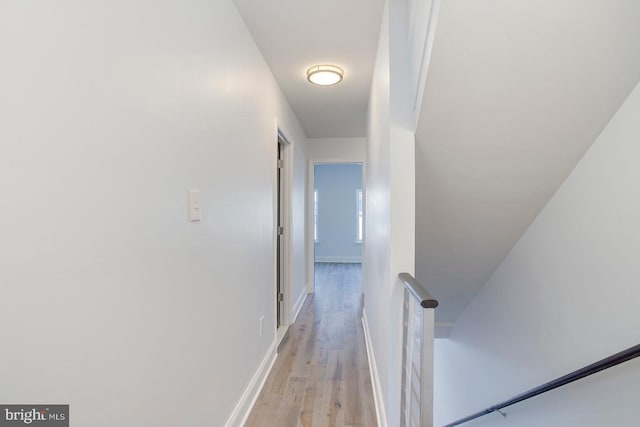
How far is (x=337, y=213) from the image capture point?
8.21 m

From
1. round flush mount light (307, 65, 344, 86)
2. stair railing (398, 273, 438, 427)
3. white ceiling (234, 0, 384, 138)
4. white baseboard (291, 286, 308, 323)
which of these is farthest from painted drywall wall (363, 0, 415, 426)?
white baseboard (291, 286, 308, 323)

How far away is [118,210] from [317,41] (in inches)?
74.5

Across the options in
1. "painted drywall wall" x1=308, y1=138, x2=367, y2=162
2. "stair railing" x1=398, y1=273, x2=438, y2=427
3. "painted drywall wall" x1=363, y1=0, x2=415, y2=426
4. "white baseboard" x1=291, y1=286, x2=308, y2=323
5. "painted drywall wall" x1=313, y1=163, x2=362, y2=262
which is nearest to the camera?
"stair railing" x1=398, y1=273, x2=438, y2=427

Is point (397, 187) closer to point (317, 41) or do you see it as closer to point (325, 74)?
point (317, 41)

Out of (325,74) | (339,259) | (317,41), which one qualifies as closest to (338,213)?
A: (339,259)

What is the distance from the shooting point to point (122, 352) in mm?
951

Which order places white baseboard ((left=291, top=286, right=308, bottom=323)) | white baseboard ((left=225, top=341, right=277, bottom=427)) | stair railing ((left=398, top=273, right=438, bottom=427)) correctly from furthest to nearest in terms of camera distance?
white baseboard ((left=291, top=286, right=308, bottom=323)) < white baseboard ((left=225, top=341, right=277, bottom=427)) < stair railing ((left=398, top=273, right=438, bottom=427))

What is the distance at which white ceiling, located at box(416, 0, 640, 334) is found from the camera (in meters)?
1.19

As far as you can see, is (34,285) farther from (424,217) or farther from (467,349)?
(467,349)

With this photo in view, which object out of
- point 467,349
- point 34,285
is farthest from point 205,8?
point 467,349

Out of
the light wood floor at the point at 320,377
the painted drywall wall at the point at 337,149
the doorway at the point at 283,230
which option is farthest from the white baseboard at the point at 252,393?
the painted drywall wall at the point at 337,149

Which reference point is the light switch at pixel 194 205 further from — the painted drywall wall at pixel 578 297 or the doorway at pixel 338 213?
the doorway at pixel 338 213

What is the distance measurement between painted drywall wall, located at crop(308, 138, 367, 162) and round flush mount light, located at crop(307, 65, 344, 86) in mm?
2059

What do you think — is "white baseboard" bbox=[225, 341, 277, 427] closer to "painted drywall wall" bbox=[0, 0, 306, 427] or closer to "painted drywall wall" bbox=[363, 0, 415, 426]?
"painted drywall wall" bbox=[0, 0, 306, 427]
